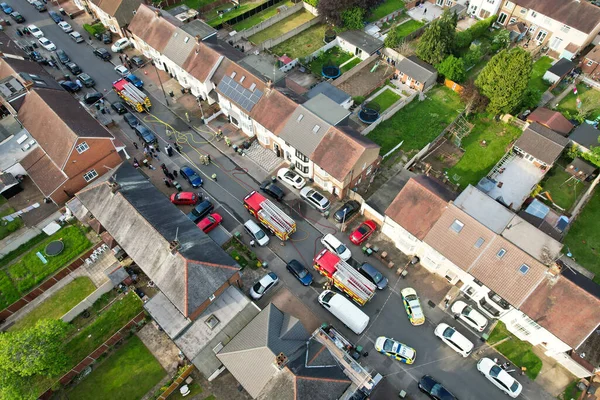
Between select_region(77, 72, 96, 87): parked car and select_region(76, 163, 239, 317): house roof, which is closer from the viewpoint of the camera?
select_region(76, 163, 239, 317): house roof

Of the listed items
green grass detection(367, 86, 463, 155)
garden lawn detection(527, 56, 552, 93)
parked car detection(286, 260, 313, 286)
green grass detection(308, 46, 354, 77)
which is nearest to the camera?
parked car detection(286, 260, 313, 286)

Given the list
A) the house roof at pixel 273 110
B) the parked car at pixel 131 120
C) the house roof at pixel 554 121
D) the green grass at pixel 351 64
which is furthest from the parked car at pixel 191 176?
the house roof at pixel 554 121

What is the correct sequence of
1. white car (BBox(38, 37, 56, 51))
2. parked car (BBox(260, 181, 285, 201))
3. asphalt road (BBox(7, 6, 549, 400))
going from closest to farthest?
asphalt road (BBox(7, 6, 549, 400)) → parked car (BBox(260, 181, 285, 201)) → white car (BBox(38, 37, 56, 51))

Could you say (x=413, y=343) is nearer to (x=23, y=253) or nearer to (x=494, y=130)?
(x=494, y=130)

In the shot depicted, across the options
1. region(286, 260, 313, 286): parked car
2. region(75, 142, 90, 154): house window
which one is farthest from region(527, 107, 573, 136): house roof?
region(75, 142, 90, 154): house window

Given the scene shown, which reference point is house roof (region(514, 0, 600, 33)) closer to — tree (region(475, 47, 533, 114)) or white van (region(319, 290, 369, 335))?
tree (region(475, 47, 533, 114))

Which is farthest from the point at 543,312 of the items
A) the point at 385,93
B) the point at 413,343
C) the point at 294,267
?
the point at 385,93
